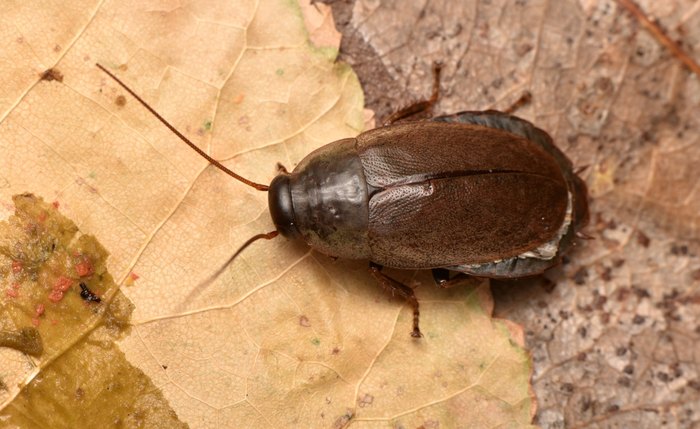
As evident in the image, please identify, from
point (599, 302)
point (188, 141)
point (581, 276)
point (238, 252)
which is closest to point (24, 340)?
point (238, 252)

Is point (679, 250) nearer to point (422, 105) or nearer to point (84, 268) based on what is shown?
point (422, 105)

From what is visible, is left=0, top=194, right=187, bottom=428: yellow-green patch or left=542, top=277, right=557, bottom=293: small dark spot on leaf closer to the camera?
left=0, top=194, right=187, bottom=428: yellow-green patch

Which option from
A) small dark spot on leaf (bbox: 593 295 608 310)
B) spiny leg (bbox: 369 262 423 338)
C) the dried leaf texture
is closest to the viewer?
spiny leg (bbox: 369 262 423 338)

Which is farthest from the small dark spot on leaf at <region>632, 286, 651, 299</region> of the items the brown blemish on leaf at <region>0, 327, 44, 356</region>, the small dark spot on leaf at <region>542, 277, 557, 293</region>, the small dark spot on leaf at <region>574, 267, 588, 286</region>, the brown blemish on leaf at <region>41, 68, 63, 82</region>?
the brown blemish on leaf at <region>41, 68, 63, 82</region>

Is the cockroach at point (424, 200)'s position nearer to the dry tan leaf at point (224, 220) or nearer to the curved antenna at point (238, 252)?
the curved antenna at point (238, 252)

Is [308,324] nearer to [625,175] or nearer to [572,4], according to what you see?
→ [625,175]

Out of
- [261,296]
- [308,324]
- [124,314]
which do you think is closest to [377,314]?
[308,324]

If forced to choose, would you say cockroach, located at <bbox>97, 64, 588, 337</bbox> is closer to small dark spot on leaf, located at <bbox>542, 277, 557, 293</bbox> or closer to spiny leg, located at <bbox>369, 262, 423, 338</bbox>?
spiny leg, located at <bbox>369, 262, 423, 338</bbox>
